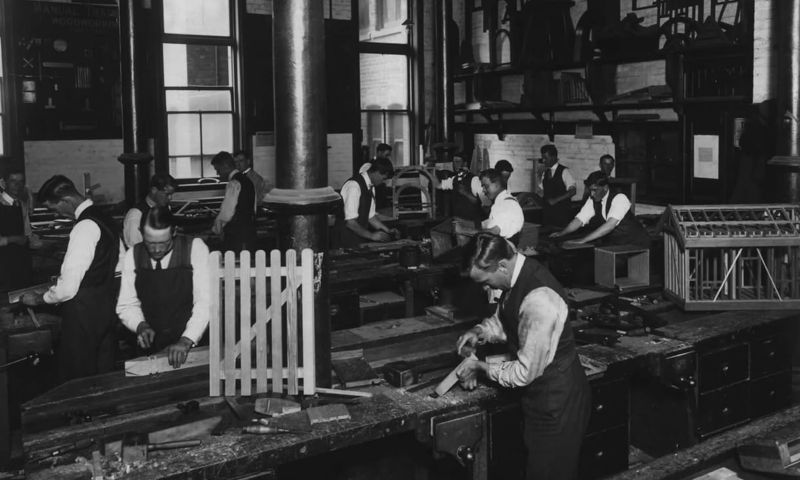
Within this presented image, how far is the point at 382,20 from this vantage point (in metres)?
14.4

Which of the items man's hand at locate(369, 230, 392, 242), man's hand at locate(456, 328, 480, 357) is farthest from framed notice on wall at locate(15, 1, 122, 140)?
man's hand at locate(456, 328, 480, 357)

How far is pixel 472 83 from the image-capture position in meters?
13.6

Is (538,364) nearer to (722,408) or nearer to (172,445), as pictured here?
(172,445)

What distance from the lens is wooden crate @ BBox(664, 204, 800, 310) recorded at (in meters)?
5.73

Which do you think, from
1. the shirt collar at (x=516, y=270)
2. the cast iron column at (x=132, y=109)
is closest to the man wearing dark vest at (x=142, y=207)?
the cast iron column at (x=132, y=109)

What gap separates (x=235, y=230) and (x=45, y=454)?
4.85 meters

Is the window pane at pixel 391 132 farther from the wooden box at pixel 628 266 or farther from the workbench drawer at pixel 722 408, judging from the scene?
the workbench drawer at pixel 722 408

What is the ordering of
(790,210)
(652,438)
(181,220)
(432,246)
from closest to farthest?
(652,438) → (790,210) → (432,246) → (181,220)

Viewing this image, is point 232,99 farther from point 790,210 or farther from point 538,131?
point 790,210

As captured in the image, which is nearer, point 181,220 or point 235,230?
point 235,230

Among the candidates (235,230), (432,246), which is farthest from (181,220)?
(432,246)

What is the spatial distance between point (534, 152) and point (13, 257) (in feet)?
26.0

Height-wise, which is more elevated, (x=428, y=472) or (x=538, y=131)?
(x=538, y=131)

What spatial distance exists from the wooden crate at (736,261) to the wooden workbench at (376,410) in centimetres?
60
